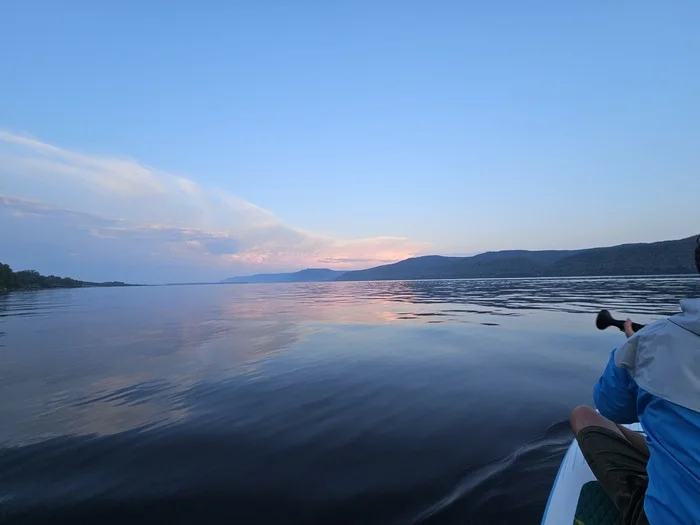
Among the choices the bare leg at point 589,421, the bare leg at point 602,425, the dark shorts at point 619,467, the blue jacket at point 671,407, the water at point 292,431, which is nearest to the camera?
the blue jacket at point 671,407

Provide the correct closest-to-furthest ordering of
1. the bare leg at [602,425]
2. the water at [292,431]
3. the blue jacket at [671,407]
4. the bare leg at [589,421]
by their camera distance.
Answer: the blue jacket at [671,407], the bare leg at [602,425], the bare leg at [589,421], the water at [292,431]

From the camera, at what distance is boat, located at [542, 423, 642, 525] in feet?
9.69

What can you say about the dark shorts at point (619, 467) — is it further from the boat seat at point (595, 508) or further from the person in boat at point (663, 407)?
the boat seat at point (595, 508)

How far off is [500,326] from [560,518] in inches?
640

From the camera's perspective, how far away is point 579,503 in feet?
10.3

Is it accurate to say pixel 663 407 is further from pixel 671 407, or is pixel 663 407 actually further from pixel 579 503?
pixel 579 503

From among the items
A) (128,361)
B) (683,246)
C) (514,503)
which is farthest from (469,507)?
(683,246)

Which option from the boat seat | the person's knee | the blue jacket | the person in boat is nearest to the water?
the boat seat

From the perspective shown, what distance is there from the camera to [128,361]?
12508 mm

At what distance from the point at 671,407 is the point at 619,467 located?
145cm

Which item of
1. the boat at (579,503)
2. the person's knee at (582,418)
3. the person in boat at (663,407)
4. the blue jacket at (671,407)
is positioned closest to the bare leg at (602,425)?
the person's knee at (582,418)

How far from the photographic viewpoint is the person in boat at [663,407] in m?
1.89

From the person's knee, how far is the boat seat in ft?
1.67

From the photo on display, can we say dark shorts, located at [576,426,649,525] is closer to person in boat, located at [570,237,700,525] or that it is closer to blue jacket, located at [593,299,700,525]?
person in boat, located at [570,237,700,525]
